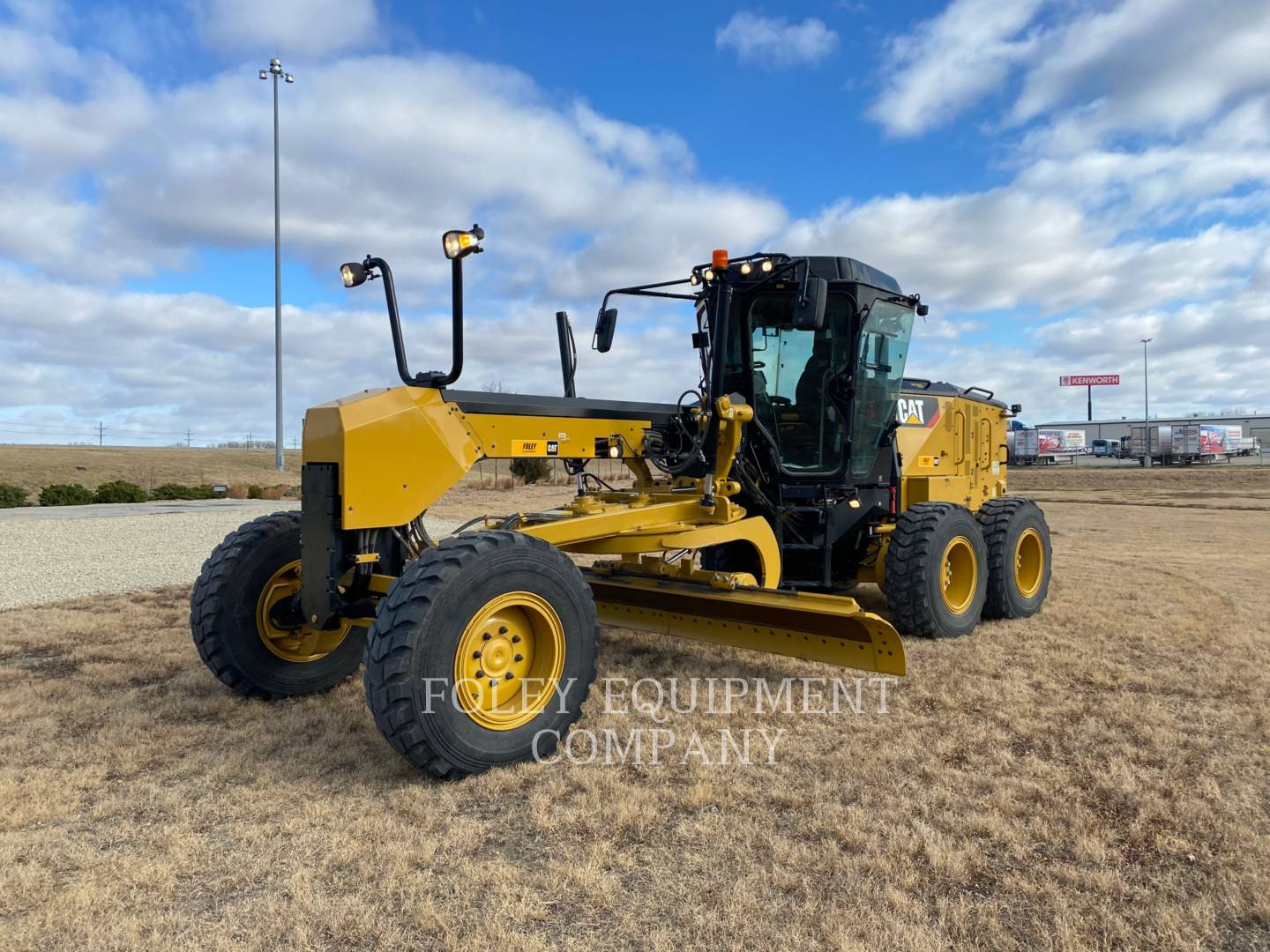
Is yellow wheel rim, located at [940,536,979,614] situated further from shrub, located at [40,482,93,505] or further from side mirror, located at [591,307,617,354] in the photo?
shrub, located at [40,482,93,505]

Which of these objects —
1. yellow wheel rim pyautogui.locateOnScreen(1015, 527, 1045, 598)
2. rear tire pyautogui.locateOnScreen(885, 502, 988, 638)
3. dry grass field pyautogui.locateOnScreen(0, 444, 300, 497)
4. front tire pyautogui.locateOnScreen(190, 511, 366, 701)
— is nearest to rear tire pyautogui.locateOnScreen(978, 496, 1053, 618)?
yellow wheel rim pyautogui.locateOnScreen(1015, 527, 1045, 598)

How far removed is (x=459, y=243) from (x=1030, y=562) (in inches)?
243

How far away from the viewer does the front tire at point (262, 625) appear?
192 inches

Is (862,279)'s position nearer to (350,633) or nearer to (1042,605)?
(1042,605)

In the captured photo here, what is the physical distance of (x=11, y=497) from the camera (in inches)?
786

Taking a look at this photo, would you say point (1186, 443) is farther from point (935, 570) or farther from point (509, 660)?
point (509, 660)

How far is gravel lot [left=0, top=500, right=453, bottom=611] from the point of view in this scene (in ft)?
30.8

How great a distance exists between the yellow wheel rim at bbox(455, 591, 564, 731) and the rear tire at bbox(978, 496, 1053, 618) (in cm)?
467

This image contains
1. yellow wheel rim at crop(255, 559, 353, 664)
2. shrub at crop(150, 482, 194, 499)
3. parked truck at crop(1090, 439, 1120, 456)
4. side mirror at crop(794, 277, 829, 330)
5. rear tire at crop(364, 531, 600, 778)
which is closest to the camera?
rear tire at crop(364, 531, 600, 778)

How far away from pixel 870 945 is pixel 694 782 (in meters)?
1.33

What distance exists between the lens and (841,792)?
379 cm

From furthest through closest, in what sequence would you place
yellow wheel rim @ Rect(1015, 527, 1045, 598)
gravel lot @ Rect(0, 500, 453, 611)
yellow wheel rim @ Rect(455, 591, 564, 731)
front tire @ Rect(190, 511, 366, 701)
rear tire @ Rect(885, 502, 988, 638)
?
gravel lot @ Rect(0, 500, 453, 611) → yellow wheel rim @ Rect(1015, 527, 1045, 598) → rear tire @ Rect(885, 502, 988, 638) → front tire @ Rect(190, 511, 366, 701) → yellow wheel rim @ Rect(455, 591, 564, 731)

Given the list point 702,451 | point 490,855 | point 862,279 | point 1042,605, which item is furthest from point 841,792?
point 1042,605

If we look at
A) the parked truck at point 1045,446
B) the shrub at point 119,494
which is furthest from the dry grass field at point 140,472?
the parked truck at point 1045,446
